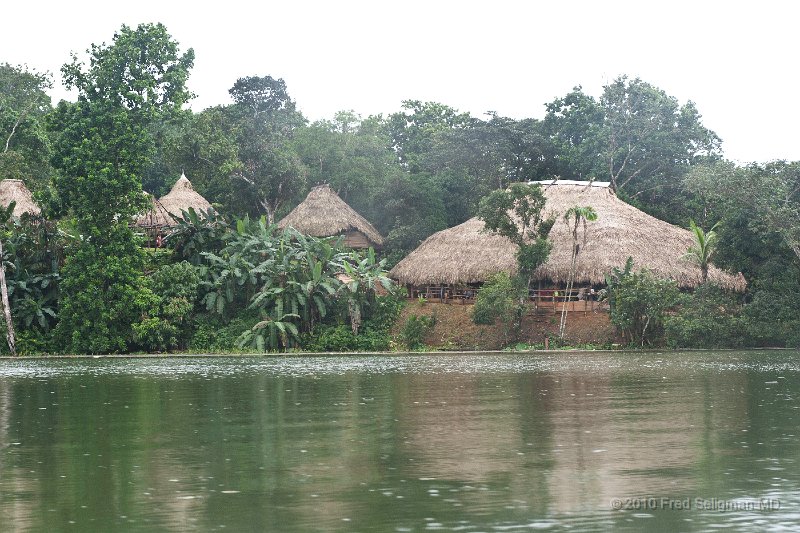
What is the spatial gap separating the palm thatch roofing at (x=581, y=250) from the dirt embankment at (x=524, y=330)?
4.82 ft

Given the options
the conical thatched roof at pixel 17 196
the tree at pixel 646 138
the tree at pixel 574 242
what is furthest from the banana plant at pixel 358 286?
the tree at pixel 646 138

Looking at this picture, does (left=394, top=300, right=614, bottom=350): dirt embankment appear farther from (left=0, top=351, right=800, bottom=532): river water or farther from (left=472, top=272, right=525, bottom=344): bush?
(left=0, top=351, right=800, bottom=532): river water

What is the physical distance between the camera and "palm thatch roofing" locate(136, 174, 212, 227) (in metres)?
45.0

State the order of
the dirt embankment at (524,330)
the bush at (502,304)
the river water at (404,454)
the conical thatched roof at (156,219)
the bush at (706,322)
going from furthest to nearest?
the conical thatched roof at (156,219)
the dirt embankment at (524,330)
the bush at (502,304)
the bush at (706,322)
the river water at (404,454)

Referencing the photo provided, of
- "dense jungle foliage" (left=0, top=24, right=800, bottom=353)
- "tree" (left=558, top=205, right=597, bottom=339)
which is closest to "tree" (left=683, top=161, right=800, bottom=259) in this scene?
"dense jungle foliage" (left=0, top=24, right=800, bottom=353)

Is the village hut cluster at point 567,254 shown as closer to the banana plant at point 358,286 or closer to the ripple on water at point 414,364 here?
the banana plant at point 358,286

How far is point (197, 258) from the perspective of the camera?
132 feet

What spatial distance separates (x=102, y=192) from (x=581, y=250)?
16.9m

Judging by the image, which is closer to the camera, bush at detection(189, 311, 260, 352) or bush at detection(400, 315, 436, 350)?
bush at detection(189, 311, 260, 352)

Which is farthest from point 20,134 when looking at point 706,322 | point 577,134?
point 706,322

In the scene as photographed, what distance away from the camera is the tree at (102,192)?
118 feet

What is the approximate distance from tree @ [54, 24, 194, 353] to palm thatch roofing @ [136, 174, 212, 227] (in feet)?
22.1

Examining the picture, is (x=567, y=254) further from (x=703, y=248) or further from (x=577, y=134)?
(x=577, y=134)

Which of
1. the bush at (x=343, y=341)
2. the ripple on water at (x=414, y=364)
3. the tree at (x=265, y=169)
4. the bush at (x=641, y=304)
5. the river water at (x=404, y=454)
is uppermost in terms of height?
the tree at (x=265, y=169)
